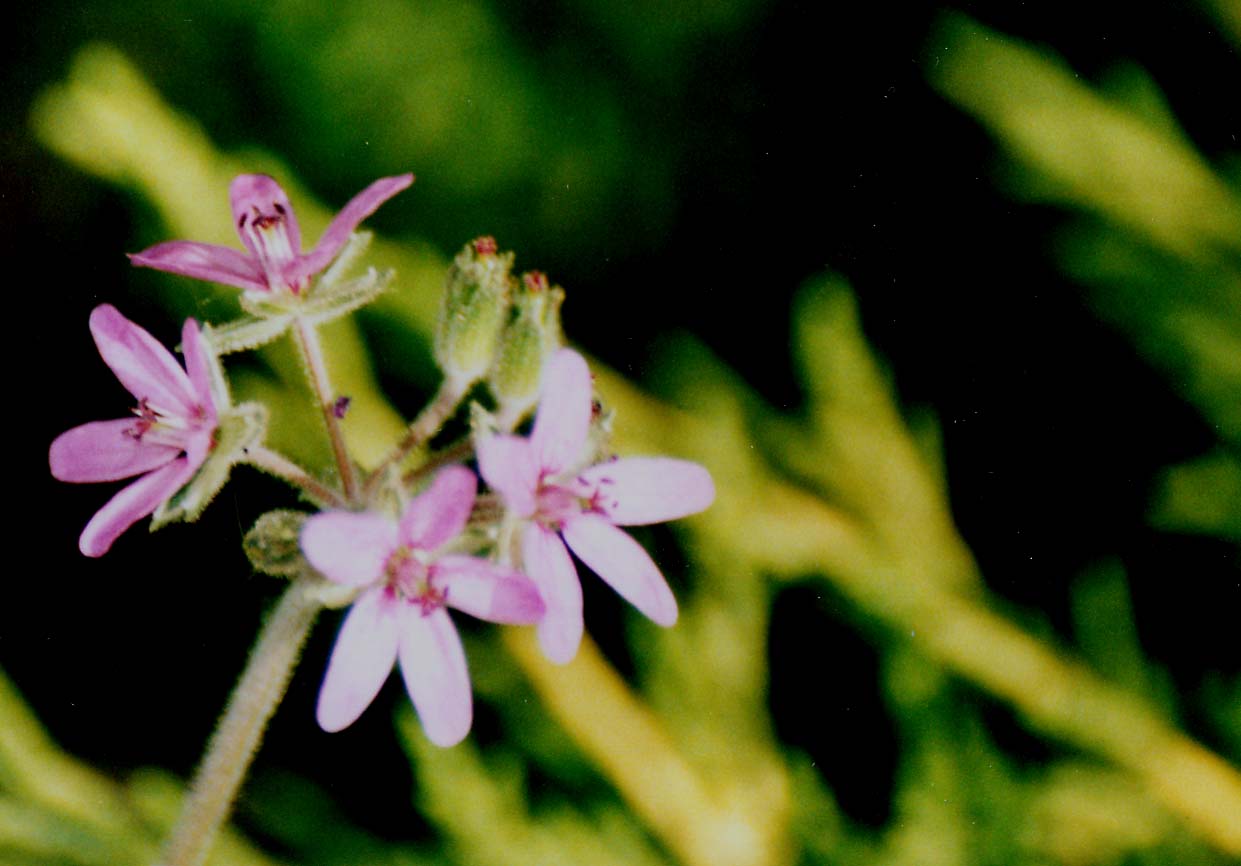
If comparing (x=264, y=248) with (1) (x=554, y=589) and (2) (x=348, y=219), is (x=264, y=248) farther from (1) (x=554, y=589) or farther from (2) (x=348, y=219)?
(1) (x=554, y=589)

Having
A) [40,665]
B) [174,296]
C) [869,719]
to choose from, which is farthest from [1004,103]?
[40,665]

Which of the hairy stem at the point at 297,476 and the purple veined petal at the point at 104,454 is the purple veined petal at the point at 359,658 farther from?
the purple veined petal at the point at 104,454

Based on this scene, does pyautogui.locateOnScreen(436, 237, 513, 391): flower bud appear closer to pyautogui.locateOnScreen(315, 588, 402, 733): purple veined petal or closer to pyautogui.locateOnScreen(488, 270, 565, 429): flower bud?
pyautogui.locateOnScreen(488, 270, 565, 429): flower bud

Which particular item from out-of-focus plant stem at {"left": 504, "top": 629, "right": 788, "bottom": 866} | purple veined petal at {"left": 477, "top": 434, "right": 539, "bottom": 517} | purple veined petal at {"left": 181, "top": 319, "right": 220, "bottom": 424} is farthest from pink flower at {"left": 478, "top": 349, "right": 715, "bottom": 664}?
out-of-focus plant stem at {"left": 504, "top": 629, "right": 788, "bottom": 866}

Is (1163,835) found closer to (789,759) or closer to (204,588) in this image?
(789,759)

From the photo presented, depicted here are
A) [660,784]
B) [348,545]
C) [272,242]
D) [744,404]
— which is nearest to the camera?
[348,545]

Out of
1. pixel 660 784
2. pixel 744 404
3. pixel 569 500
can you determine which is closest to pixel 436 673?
pixel 569 500
